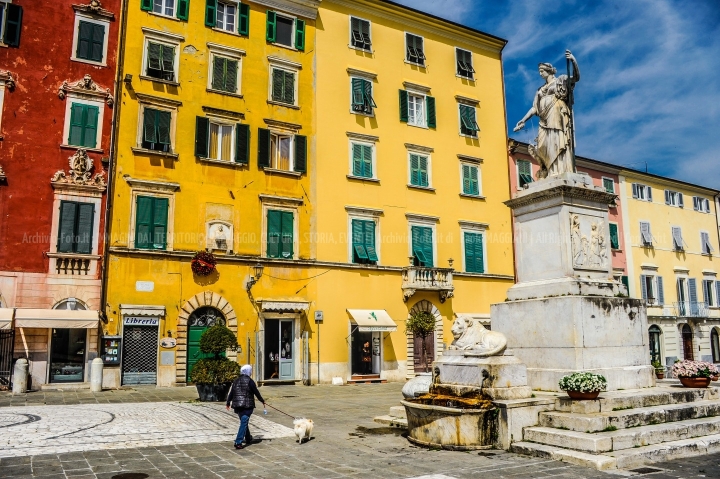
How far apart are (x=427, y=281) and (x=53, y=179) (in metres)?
16.7

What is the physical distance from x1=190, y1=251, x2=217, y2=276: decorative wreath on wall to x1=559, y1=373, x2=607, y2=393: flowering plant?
677 inches

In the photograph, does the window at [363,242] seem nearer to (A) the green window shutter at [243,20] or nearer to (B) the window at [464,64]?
(A) the green window shutter at [243,20]

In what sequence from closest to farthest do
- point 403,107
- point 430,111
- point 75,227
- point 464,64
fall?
1. point 75,227
2. point 403,107
3. point 430,111
4. point 464,64

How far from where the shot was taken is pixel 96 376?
67.2 feet

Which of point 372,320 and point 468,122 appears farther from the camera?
point 468,122

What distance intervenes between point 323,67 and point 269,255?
9.61 meters

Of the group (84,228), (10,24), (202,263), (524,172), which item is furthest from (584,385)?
(524,172)

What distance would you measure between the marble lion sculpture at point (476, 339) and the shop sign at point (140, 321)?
15.4 metres

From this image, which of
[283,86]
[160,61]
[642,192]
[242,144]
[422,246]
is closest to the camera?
[160,61]

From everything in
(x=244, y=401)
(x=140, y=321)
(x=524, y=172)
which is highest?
(x=524, y=172)

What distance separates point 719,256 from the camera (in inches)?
1763

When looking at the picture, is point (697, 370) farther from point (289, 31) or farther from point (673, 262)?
point (673, 262)

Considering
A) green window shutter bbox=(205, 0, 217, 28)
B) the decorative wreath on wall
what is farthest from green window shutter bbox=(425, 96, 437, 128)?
the decorative wreath on wall

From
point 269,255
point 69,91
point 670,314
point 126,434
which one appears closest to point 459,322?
point 126,434
